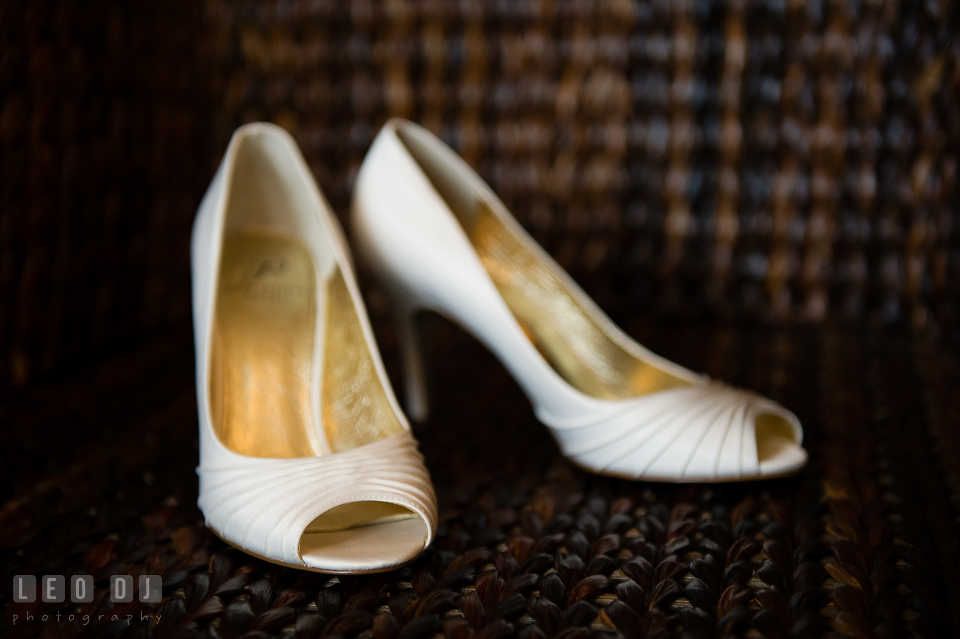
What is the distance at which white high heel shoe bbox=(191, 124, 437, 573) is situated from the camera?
1.33 ft

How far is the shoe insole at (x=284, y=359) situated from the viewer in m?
0.56

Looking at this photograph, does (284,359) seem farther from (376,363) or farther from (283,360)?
(376,363)

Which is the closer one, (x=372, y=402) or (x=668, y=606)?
(x=668, y=606)

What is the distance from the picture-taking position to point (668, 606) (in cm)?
40

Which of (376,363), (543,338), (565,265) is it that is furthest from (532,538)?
(565,265)

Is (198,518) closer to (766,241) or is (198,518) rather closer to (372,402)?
(372,402)

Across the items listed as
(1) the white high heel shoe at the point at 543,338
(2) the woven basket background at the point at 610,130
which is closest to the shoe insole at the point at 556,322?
(1) the white high heel shoe at the point at 543,338

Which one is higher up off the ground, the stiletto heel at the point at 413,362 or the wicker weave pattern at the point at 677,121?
the wicker weave pattern at the point at 677,121

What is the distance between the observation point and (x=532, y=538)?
0.47 metres

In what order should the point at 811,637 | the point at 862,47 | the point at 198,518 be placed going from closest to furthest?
the point at 811,637 < the point at 198,518 < the point at 862,47

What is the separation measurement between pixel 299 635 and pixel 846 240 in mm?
899

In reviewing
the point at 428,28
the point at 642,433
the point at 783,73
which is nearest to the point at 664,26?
the point at 783,73

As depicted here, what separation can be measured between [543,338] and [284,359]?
0.85 ft

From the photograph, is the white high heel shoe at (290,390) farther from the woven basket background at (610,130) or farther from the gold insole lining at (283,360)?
the woven basket background at (610,130)
